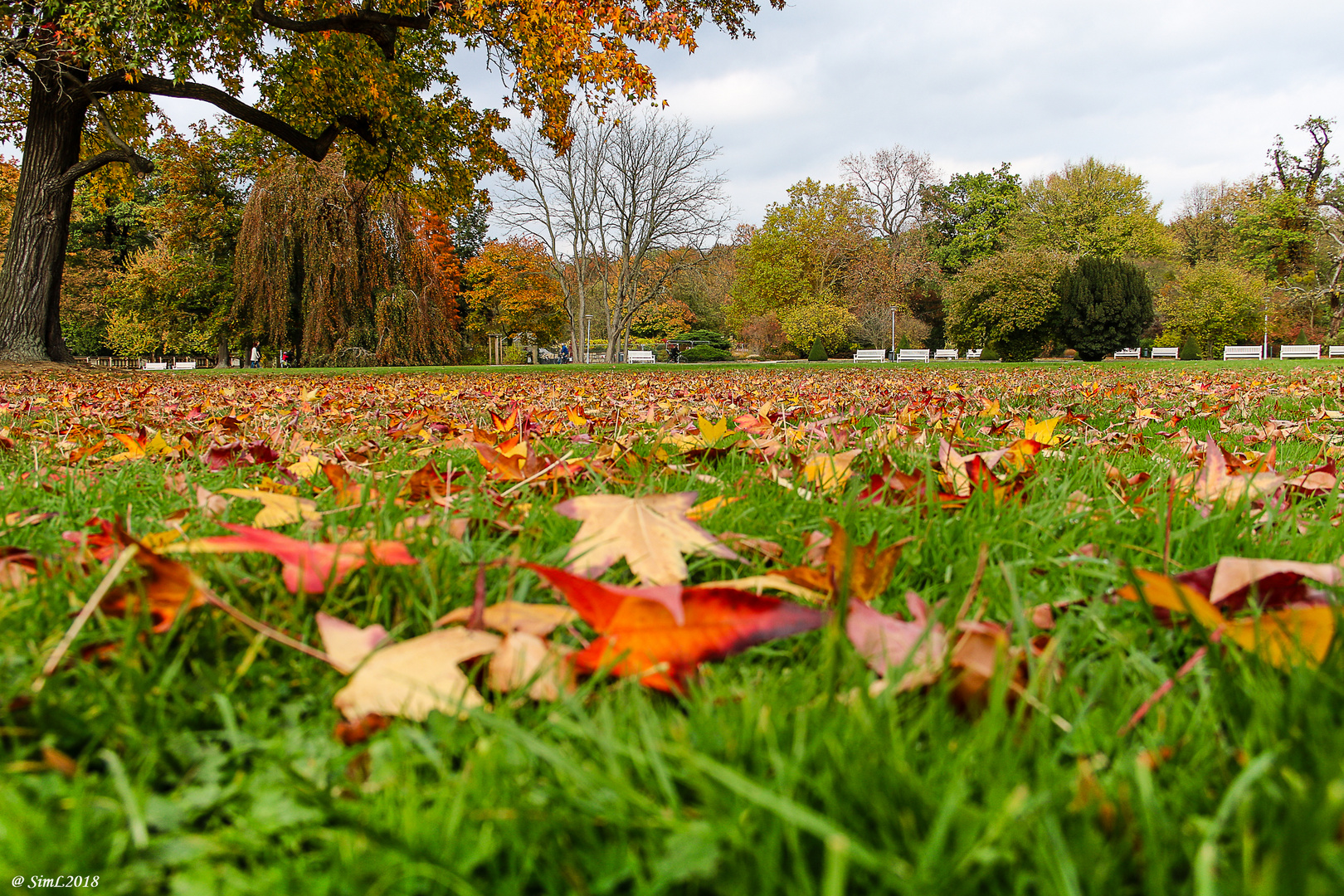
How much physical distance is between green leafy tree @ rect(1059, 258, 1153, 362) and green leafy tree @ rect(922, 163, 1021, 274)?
16378 mm

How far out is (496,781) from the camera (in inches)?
19.4

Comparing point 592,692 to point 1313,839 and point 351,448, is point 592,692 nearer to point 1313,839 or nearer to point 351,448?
point 1313,839

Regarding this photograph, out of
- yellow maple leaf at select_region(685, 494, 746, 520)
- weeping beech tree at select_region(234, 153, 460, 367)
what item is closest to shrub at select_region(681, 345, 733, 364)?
weeping beech tree at select_region(234, 153, 460, 367)

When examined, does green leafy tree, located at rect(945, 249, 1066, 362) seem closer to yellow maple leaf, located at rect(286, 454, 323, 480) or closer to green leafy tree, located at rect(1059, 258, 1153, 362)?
green leafy tree, located at rect(1059, 258, 1153, 362)

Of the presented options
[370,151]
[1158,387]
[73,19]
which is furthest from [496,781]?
[370,151]

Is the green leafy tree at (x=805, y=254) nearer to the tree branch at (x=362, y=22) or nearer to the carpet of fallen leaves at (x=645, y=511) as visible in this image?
the tree branch at (x=362, y=22)

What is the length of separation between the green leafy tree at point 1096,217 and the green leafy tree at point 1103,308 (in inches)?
539

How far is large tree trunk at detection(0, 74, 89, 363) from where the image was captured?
34.9 ft

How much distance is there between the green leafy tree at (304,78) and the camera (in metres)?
9.38

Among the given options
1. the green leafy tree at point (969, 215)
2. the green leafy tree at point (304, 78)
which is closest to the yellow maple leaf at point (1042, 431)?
the green leafy tree at point (304, 78)

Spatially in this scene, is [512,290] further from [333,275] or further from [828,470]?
[828,470]

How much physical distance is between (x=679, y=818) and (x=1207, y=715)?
0.49m

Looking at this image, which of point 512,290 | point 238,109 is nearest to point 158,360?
point 512,290

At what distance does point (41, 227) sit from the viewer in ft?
35.9
